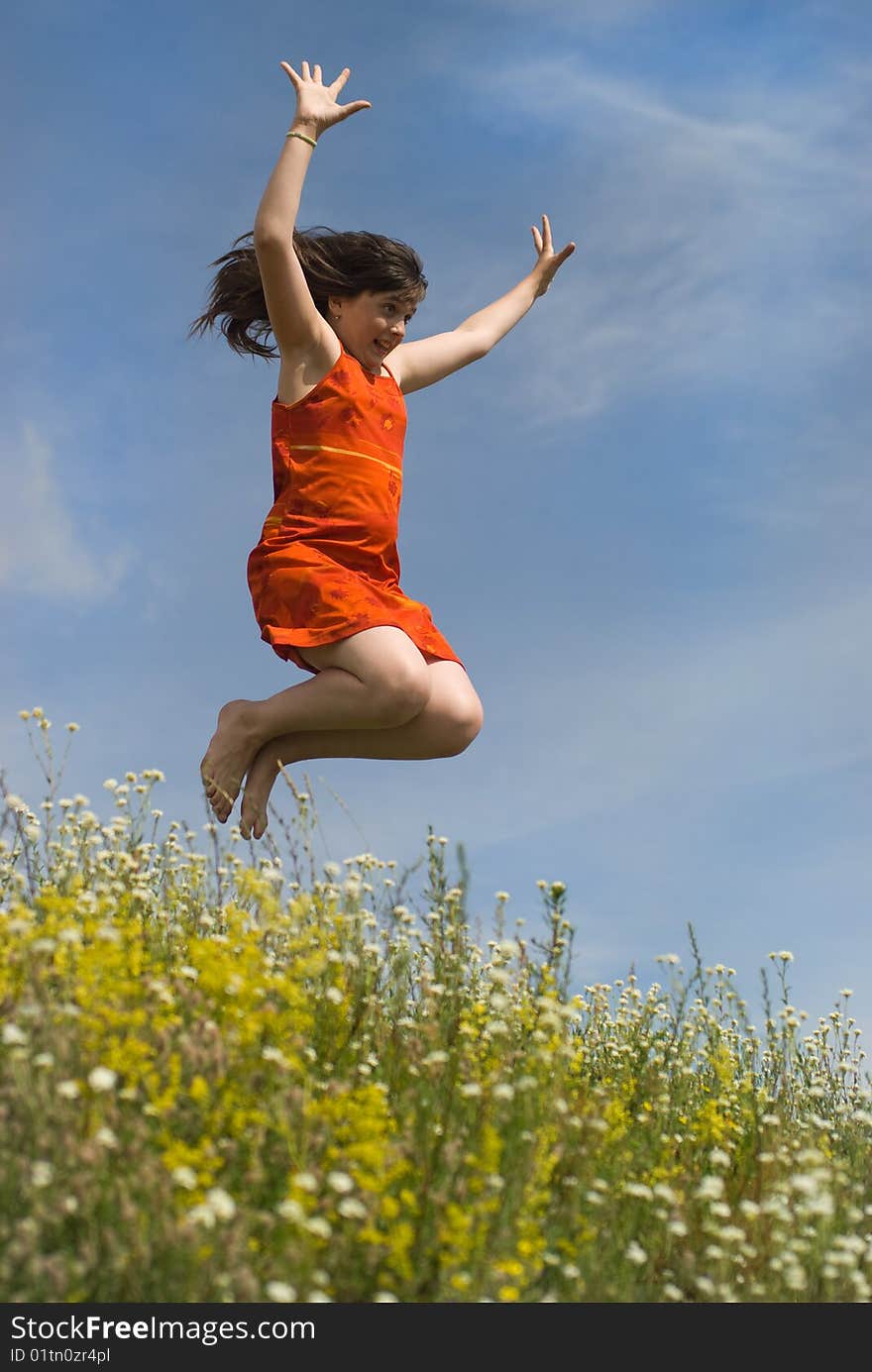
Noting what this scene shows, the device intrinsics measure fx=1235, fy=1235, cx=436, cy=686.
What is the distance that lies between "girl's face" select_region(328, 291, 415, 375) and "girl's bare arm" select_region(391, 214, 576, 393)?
0.41m

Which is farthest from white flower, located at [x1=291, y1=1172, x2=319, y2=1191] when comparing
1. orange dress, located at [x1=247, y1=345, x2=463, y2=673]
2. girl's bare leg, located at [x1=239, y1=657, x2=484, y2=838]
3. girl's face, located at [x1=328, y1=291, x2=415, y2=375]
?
girl's face, located at [x1=328, y1=291, x2=415, y2=375]

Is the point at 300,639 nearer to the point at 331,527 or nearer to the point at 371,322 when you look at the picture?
the point at 331,527

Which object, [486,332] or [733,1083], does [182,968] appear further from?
[486,332]

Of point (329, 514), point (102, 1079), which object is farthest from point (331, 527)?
point (102, 1079)

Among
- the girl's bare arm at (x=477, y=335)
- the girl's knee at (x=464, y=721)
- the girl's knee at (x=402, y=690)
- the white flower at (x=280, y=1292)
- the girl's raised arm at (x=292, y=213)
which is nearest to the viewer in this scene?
the white flower at (x=280, y=1292)

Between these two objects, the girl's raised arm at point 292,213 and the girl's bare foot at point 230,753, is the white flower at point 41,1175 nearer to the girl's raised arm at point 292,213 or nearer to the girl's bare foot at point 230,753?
the girl's bare foot at point 230,753

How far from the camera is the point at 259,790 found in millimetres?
6164

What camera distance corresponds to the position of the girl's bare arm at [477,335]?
672 centimetres

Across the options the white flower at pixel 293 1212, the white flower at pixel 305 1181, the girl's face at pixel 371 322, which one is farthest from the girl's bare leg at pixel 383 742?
the white flower at pixel 293 1212

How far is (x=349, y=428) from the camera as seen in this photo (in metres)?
5.83

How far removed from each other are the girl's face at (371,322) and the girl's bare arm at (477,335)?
1.34 feet

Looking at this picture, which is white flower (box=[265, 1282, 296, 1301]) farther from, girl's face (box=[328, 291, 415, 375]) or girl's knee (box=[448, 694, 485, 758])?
girl's face (box=[328, 291, 415, 375])

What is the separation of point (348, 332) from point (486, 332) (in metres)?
1.25
